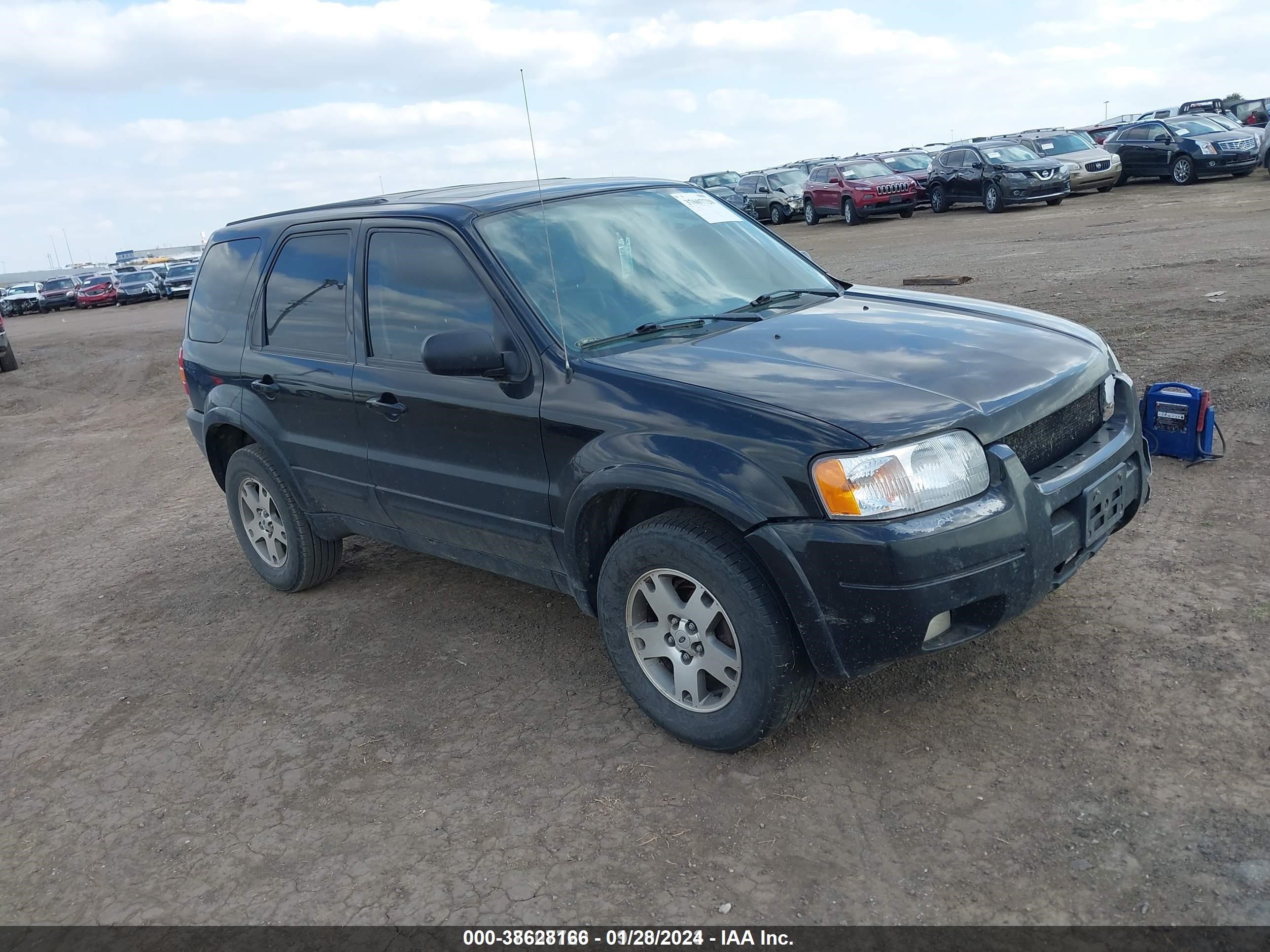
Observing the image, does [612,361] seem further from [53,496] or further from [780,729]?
[53,496]

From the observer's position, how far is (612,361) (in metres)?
3.76

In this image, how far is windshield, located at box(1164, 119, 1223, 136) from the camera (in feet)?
82.2

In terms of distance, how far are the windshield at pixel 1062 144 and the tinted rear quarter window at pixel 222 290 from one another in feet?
82.5

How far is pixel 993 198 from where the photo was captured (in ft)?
84.3

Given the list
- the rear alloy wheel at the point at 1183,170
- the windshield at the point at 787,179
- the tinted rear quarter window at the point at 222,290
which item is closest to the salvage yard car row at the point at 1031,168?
the rear alloy wheel at the point at 1183,170

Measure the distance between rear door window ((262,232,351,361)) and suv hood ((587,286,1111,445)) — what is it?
61.3 inches

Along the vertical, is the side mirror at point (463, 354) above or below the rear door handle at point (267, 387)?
above

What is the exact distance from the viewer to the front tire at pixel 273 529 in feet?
18.0

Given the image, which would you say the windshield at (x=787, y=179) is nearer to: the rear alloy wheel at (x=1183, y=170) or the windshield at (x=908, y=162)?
the windshield at (x=908, y=162)

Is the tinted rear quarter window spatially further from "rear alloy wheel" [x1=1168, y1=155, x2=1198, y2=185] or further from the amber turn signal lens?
"rear alloy wheel" [x1=1168, y1=155, x2=1198, y2=185]

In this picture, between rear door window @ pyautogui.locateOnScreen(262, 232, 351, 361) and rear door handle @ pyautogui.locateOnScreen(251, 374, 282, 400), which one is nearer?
rear door window @ pyautogui.locateOnScreen(262, 232, 351, 361)
